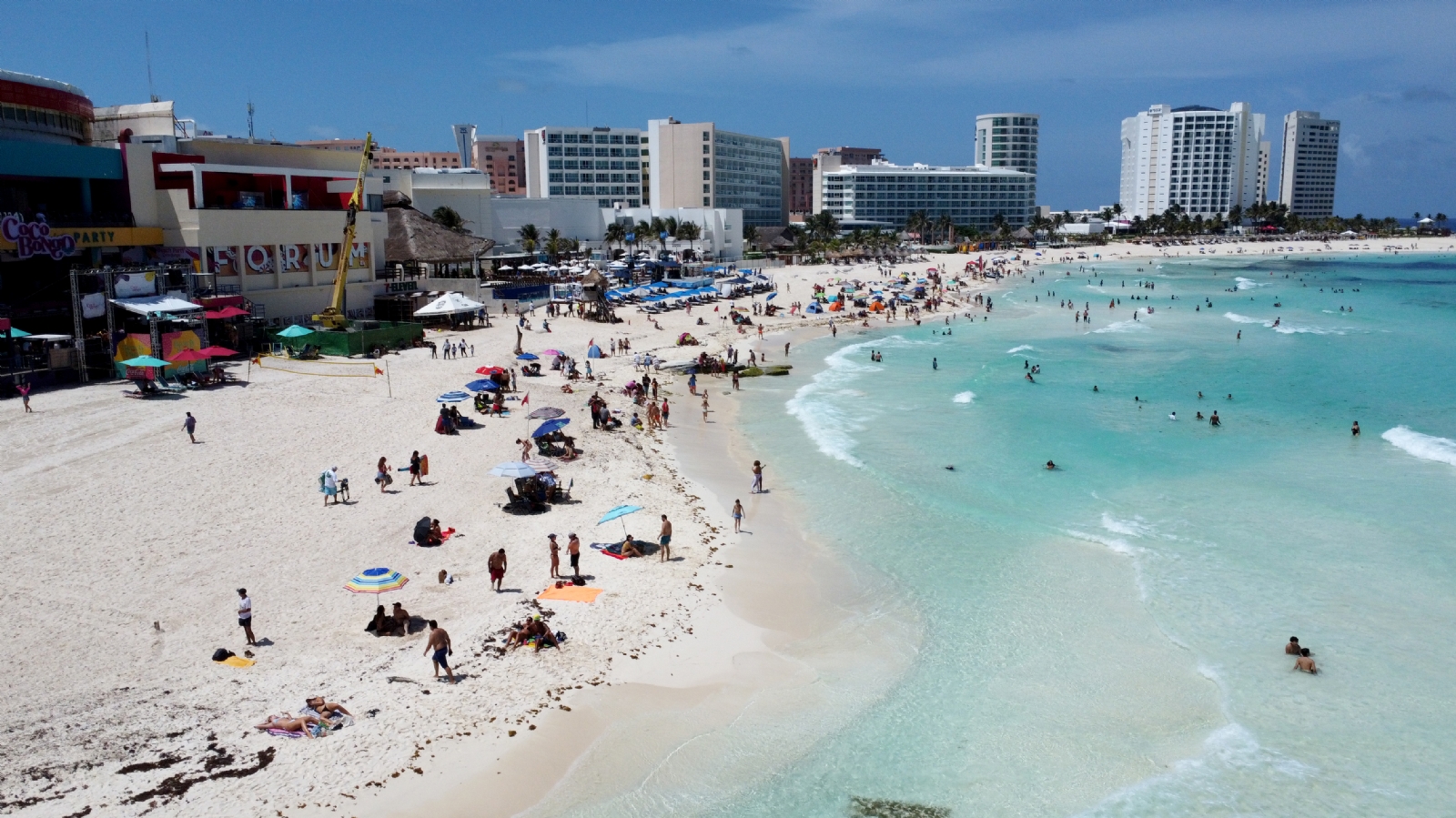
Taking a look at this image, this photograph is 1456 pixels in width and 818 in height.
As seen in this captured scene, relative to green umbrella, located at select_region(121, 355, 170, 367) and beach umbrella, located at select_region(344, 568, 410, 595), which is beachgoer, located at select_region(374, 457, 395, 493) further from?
green umbrella, located at select_region(121, 355, 170, 367)

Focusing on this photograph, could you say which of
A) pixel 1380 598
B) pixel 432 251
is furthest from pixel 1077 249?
pixel 1380 598

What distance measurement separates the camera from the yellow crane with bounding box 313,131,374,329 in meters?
38.0

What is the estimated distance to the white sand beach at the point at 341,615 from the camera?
11352 mm

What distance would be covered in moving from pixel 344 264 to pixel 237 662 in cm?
2969

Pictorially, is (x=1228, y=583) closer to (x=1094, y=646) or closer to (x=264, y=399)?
(x=1094, y=646)

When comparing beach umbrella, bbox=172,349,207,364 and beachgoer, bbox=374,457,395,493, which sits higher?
beach umbrella, bbox=172,349,207,364

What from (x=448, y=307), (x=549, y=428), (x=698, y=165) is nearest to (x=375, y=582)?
(x=549, y=428)

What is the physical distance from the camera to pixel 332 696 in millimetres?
12797

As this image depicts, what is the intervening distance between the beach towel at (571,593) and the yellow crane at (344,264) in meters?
25.1

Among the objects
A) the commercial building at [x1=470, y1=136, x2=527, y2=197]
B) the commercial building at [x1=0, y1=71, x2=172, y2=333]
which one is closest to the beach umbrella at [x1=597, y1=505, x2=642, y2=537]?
the commercial building at [x1=0, y1=71, x2=172, y2=333]

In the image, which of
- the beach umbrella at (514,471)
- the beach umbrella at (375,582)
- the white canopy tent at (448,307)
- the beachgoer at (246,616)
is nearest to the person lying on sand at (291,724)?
the beachgoer at (246,616)

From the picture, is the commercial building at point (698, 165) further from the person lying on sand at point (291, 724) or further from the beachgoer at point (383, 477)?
the person lying on sand at point (291, 724)

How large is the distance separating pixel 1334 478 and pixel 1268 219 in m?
169

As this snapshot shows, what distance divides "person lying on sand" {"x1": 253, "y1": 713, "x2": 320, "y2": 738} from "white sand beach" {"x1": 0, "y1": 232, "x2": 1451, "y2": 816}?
0.41 feet
